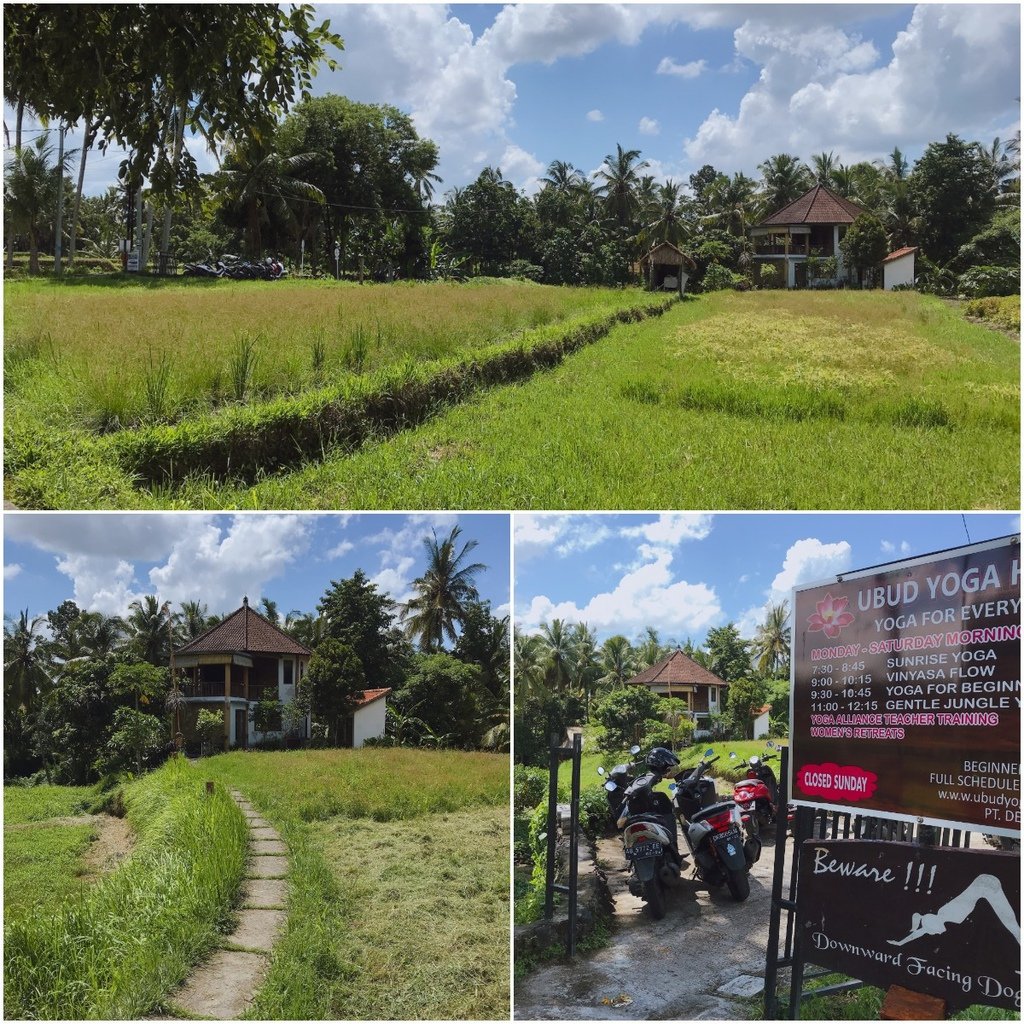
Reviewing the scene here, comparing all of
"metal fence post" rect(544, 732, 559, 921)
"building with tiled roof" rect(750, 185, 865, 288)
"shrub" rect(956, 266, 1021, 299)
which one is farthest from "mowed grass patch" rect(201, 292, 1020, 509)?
"building with tiled roof" rect(750, 185, 865, 288)

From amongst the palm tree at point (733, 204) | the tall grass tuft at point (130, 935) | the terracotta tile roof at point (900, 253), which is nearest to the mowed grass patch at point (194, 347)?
the tall grass tuft at point (130, 935)

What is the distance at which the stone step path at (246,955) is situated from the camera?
148 inches

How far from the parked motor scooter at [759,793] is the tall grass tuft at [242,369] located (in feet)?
18.5

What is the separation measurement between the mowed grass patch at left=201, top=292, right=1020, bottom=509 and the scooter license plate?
7.72ft

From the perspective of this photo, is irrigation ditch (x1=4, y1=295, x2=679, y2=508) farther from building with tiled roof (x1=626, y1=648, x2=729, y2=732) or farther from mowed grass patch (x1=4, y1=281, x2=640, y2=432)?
building with tiled roof (x1=626, y1=648, x2=729, y2=732)

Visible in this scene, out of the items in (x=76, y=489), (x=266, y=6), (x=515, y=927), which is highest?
(x=266, y=6)

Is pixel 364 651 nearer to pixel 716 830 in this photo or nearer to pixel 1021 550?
pixel 716 830

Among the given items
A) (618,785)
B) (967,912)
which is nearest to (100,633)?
(618,785)

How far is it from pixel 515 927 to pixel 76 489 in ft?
12.3

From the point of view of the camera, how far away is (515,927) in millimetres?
4785

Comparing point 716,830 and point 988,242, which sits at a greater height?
point 988,242

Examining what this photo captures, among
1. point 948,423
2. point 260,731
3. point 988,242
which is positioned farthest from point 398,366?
point 988,242

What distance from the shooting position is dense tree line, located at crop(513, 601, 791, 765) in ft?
23.5

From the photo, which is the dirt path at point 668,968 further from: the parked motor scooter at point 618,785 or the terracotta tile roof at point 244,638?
the terracotta tile roof at point 244,638
